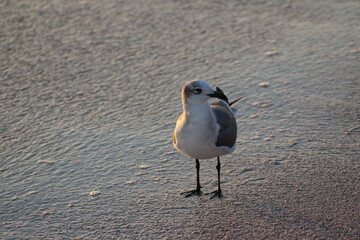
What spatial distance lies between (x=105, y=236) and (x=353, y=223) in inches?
75.0

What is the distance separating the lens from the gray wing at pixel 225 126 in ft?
14.6

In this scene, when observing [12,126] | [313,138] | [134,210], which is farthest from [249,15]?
[134,210]

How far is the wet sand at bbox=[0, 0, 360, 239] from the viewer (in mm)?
4227

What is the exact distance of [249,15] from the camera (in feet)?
28.0

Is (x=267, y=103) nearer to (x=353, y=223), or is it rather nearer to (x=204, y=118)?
(x=204, y=118)

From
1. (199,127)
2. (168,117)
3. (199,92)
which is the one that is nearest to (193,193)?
(199,127)

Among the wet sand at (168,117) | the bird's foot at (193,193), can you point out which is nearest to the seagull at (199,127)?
the bird's foot at (193,193)

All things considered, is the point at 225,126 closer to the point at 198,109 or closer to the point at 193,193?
the point at 198,109

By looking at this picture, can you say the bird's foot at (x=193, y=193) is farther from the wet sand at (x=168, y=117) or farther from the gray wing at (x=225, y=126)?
→ the gray wing at (x=225, y=126)

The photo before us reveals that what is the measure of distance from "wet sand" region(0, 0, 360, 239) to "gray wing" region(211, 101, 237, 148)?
1.41ft

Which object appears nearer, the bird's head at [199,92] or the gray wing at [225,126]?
the bird's head at [199,92]

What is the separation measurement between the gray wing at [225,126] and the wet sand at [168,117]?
43 cm

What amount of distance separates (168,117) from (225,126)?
143 centimetres

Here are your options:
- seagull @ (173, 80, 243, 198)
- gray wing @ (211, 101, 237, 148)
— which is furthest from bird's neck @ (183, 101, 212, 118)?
gray wing @ (211, 101, 237, 148)
